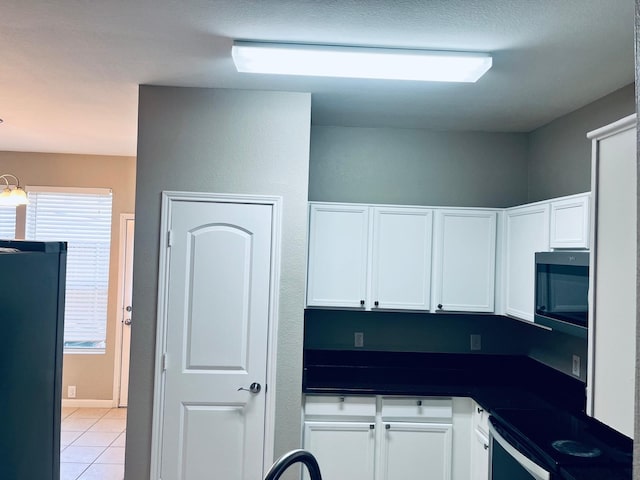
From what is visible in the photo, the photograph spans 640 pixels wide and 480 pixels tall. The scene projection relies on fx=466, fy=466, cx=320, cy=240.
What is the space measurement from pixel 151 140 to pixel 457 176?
2.25m

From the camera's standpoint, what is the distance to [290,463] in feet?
3.30

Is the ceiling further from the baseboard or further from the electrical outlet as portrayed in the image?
the baseboard

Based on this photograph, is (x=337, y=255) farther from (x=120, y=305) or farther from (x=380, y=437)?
(x=120, y=305)

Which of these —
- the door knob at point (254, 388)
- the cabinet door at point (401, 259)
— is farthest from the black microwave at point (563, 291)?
the door knob at point (254, 388)

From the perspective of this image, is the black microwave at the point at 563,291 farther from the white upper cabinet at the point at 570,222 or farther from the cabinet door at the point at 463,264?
the cabinet door at the point at 463,264

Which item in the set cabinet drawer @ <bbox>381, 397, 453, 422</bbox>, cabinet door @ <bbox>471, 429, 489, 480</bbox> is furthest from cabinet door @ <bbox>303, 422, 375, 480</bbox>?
cabinet door @ <bbox>471, 429, 489, 480</bbox>

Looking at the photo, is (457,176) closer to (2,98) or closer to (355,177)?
(355,177)

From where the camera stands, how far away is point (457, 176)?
3.64 m

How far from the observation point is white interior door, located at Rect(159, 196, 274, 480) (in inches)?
109

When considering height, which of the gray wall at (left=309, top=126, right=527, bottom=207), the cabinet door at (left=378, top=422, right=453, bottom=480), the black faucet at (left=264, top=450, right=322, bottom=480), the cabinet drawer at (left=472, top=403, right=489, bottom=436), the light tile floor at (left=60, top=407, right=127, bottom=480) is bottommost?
the light tile floor at (left=60, top=407, right=127, bottom=480)

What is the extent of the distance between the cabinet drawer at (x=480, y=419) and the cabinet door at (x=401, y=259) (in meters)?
0.71

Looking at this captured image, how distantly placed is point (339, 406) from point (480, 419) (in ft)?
2.86

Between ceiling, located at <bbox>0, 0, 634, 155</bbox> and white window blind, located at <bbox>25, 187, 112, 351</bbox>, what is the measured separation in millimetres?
1709

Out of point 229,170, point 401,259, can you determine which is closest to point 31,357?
point 229,170
